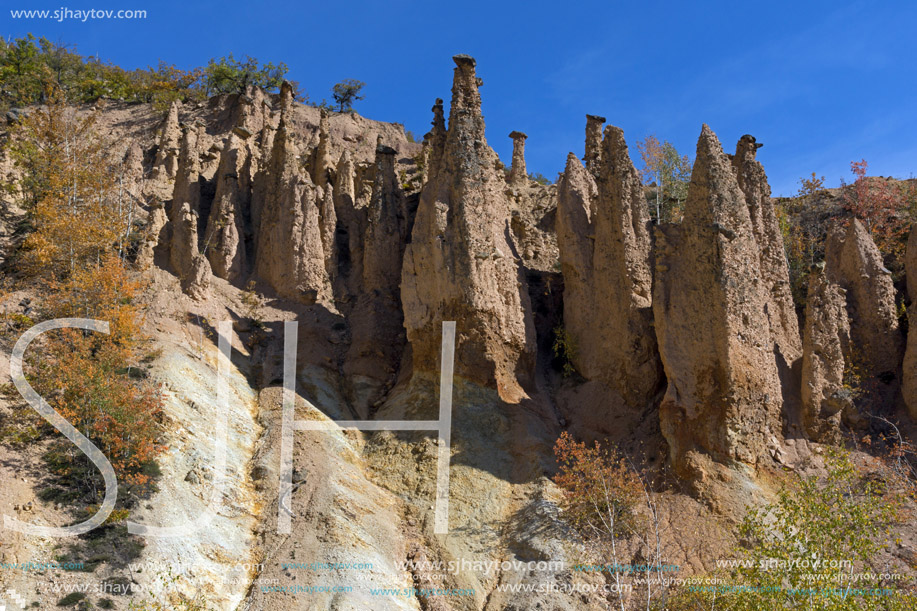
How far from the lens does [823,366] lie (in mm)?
21625

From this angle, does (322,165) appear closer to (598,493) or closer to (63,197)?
(63,197)

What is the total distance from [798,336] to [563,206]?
845cm

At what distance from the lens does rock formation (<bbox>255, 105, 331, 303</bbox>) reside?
28.1 meters

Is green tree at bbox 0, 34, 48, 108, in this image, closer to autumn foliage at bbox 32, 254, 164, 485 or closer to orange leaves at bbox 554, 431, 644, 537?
autumn foliage at bbox 32, 254, 164, 485

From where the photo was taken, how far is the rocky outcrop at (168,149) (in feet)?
106

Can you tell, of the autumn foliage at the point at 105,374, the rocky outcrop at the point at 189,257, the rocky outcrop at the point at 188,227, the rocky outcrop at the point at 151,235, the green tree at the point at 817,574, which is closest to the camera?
the green tree at the point at 817,574

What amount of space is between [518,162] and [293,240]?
1248cm

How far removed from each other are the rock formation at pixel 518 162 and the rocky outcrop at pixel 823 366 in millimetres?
15771

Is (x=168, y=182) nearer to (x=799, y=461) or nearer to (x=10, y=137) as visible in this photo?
(x=10, y=137)

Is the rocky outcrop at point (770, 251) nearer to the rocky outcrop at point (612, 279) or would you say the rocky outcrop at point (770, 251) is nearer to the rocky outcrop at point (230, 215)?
the rocky outcrop at point (612, 279)

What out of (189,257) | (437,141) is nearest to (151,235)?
(189,257)

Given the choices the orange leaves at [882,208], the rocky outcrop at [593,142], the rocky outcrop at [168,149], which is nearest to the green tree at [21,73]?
the rocky outcrop at [168,149]

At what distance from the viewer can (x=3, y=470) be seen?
17.4 m

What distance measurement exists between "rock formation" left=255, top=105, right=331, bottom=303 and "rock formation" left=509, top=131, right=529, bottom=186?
9.72 meters
